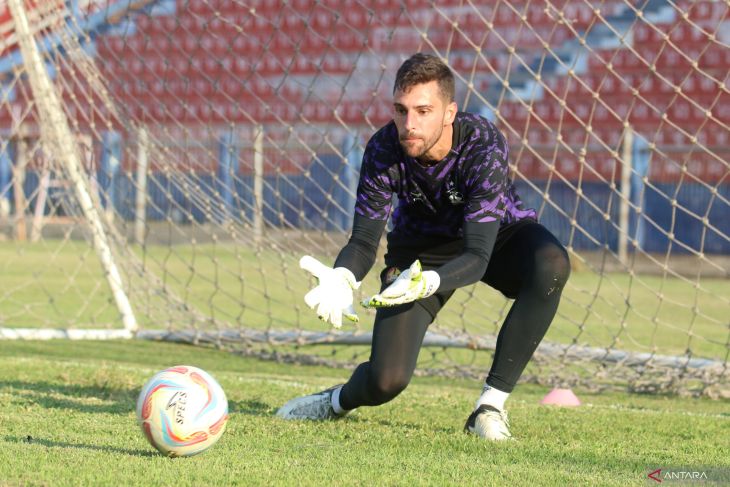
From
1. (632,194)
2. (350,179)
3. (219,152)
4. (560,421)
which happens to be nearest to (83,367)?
(560,421)

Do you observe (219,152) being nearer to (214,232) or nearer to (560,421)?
(214,232)

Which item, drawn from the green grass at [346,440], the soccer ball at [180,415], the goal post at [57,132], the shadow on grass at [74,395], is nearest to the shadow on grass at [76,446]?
the green grass at [346,440]

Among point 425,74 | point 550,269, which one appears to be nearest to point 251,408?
point 550,269

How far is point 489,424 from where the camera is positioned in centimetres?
377

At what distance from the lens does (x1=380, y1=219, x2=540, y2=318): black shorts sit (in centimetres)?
402

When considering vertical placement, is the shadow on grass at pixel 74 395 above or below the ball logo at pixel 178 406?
below

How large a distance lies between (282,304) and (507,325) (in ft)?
13.8

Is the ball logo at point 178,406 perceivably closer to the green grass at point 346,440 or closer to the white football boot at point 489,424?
the green grass at point 346,440

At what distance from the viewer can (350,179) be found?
13641 millimetres

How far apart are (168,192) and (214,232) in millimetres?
501

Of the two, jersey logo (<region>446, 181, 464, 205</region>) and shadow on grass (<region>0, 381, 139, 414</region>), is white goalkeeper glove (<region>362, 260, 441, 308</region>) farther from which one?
shadow on grass (<region>0, 381, 139, 414</region>)

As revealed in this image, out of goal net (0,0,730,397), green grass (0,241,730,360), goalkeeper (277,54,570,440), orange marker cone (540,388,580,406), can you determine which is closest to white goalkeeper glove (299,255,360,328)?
goalkeeper (277,54,570,440)

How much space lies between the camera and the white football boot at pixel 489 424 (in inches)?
147

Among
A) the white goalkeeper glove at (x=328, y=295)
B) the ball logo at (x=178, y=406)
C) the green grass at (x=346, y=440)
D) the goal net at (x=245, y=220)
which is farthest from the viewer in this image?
the goal net at (x=245, y=220)
